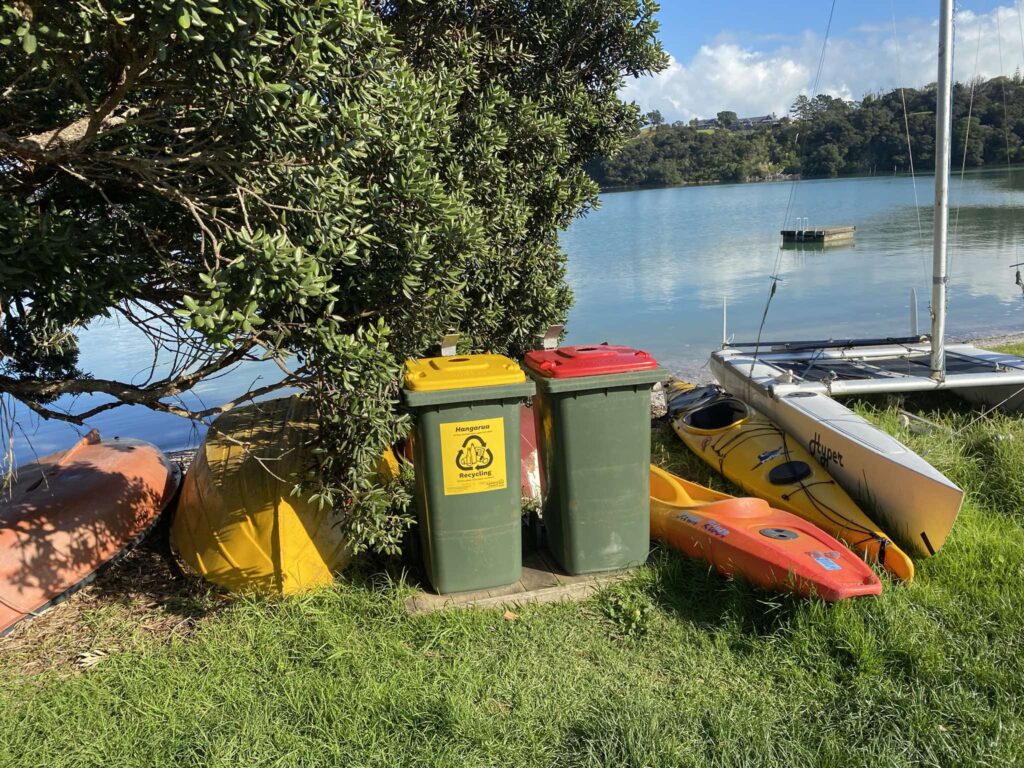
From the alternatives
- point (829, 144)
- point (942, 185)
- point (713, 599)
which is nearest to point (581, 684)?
point (713, 599)

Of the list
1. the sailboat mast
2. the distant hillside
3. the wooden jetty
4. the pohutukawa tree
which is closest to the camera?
the pohutukawa tree

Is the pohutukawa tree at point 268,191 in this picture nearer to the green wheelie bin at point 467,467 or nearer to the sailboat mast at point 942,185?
the green wheelie bin at point 467,467

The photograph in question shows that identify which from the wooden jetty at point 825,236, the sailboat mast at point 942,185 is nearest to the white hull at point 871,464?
the sailboat mast at point 942,185

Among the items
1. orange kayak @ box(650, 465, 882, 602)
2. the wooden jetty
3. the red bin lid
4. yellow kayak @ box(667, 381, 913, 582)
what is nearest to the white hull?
yellow kayak @ box(667, 381, 913, 582)

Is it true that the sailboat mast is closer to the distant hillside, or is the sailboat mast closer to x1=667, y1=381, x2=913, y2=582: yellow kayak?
x1=667, y1=381, x2=913, y2=582: yellow kayak

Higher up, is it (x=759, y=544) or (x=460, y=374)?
(x=460, y=374)

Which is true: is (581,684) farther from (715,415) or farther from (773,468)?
(715,415)

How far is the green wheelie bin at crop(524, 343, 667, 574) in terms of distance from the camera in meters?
4.41

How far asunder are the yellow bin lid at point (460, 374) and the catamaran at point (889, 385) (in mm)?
2610

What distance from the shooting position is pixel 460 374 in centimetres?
426

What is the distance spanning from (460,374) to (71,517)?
9.74 ft

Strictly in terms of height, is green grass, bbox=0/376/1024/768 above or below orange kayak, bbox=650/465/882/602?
below

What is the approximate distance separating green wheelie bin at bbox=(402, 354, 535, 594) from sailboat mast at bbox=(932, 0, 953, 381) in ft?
13.8

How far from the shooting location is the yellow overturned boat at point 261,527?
4.40 meters
